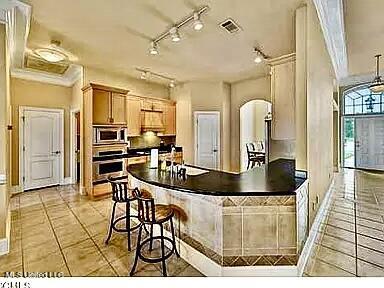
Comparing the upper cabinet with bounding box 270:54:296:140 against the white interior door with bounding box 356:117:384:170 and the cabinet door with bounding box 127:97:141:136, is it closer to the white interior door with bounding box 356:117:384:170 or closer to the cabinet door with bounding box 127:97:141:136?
the cabinet door with bounding box 127:97:141:136

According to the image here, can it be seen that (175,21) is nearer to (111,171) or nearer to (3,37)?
(3,37)

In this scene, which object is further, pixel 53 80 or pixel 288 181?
pixel 53 80

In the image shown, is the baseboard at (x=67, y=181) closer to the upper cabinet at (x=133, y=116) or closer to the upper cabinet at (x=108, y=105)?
the upper cabinet at (x=133, y=116)

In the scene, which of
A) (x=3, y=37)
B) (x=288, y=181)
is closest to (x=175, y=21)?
(x=3, y=37)

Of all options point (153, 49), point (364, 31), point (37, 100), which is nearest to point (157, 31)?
point (153, 49)

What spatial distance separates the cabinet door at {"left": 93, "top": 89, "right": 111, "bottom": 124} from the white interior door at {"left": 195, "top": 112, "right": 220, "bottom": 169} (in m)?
2.88

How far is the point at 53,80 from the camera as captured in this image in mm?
6684

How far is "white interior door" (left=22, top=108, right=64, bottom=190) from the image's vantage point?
6.22m

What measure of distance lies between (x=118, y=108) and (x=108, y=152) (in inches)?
42.3

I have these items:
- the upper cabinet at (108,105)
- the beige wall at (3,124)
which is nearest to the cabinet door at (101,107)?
the upper cabinet at (108,105)

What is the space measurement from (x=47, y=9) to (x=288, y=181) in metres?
3.67

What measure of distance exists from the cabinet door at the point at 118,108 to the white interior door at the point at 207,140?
242 cm

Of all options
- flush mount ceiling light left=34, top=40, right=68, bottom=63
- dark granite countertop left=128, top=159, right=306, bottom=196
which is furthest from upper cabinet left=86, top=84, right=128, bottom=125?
dark granite countertop left=128, top=159, right=306, bottom=196

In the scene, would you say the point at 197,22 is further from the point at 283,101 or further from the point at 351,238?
the point at 351,238
